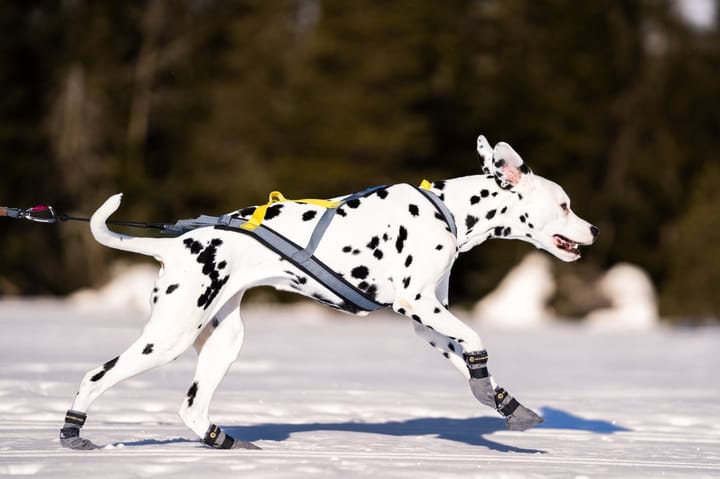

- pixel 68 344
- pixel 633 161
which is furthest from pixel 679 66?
pixel 68 344

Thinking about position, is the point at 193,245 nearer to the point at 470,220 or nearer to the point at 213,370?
the point at 213,370

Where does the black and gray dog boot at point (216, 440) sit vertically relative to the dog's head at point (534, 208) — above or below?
below

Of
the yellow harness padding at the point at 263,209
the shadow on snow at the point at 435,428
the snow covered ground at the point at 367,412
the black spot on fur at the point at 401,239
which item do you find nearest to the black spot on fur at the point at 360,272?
the black spot on fur at the point at 401,239

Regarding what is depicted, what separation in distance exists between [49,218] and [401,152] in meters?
23.5

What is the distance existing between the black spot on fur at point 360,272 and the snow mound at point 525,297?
1781 centimetres

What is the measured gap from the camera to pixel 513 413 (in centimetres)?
613

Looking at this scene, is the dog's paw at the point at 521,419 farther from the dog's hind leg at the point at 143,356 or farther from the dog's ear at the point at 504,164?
the dog's hind leg at the point at 143,356

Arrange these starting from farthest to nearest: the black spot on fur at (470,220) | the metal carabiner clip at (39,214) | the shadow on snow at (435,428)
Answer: the shadow on snow at (435,428) < the black spot on fur at (470,220) < the metal carabiner clip at (39,214)

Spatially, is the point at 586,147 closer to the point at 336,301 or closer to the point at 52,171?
the point at 52,171

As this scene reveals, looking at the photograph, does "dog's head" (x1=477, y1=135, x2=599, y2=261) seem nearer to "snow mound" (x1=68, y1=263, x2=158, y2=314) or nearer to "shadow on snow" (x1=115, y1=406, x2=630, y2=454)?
"shadow on snow" (x1=115, y1=406, x2=630, y2=454)

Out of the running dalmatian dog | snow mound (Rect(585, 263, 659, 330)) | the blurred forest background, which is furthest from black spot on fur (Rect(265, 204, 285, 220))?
the blurred forest background

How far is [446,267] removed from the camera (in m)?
6.23

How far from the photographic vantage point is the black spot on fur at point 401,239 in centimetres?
615

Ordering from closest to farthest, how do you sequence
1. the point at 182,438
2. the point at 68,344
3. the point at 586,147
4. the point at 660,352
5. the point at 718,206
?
the point at 182,438
the point at 68,344
the point at 660,352
the point at 718,206
the point at 586,147
